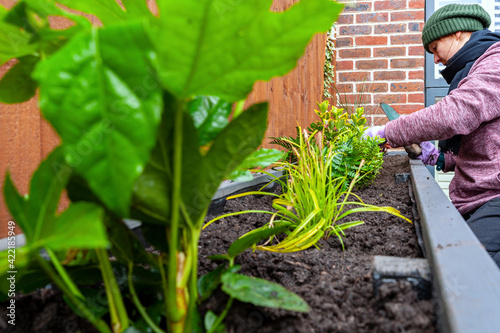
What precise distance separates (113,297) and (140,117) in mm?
266

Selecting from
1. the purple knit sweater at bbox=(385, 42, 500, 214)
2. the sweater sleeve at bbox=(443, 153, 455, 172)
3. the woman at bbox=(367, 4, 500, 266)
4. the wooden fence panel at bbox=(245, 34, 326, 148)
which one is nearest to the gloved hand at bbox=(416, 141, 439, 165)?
the sweater sleeve at bbox=(443, 153, 455, 172)

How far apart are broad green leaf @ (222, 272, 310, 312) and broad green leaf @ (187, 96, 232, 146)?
0.57ft

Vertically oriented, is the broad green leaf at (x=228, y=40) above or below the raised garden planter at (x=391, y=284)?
above

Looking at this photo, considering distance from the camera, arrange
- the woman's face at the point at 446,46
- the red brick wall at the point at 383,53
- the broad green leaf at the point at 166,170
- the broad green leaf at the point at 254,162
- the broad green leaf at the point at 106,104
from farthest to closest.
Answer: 1. the red brick wall at the point at 383,53
2. the woman's face at the point at 446,46
3. the broad green leaf at the point at 254,162
4. the broad green leaf at the point at 166,170
5. the broad green leaf at the point at 106,104

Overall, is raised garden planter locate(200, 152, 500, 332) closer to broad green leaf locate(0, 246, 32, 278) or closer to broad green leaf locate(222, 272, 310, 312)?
broad green leaf locate(222, 272, 310, 312)

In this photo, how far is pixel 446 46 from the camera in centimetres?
223

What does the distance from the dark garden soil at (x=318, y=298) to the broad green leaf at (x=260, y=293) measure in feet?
0.28

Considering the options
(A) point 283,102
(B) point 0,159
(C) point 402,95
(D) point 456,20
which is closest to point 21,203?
(B) point 0,159

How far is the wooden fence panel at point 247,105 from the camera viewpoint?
2.59ft

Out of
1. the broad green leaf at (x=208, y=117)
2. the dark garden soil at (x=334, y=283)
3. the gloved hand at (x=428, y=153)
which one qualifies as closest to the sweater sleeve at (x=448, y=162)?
the gloved hand at (x=428, y=153)

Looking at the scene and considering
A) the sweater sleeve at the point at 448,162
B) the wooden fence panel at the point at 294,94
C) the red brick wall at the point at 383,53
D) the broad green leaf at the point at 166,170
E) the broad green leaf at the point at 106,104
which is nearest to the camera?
the broad green leaf at the point at 106,104

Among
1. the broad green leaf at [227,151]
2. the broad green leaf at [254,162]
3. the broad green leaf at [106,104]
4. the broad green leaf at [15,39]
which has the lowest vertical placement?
the broad green leaf at [254,162]

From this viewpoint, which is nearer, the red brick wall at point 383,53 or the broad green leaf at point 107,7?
the broad green leaf at point 107,7

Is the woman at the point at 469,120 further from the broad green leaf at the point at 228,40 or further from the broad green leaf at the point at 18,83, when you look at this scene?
the broad green leaf at the point at 18,83
